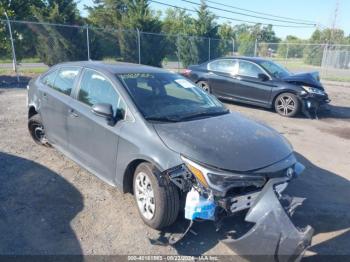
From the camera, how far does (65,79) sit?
4.82m

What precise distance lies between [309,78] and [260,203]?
721 centimetres

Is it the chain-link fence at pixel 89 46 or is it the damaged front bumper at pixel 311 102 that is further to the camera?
the chain-link fence at pixel 89 46

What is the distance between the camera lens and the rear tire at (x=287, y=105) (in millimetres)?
8875

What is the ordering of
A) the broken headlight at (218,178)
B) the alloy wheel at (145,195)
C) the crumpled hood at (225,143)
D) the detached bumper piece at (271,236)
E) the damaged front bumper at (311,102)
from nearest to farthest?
the detached bumper piece at (271,236) < the broken headlight at (218,178) < the crumpled hood at (225,143) < the alloy wheel at (145,195) < the damaged front bumper at (311,102)

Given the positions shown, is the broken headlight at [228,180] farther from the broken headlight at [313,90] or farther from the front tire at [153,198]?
the broken headlight at [313,90]

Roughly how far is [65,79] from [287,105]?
6.39 metres

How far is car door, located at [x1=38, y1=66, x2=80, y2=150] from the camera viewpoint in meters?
4.61

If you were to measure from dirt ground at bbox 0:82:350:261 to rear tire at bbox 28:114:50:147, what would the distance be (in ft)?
0.44

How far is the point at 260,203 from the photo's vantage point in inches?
114

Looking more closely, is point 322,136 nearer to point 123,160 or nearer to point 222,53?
point 123,160

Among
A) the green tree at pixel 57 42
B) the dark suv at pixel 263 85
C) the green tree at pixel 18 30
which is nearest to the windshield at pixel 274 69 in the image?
the dark suv at pixel 263 85

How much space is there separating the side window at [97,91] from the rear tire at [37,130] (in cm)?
150

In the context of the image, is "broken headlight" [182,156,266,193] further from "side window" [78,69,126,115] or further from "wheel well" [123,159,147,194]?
"side window" [78,69,126,115]

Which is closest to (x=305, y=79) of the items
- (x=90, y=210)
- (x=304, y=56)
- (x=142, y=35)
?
(x=90, y=210)
